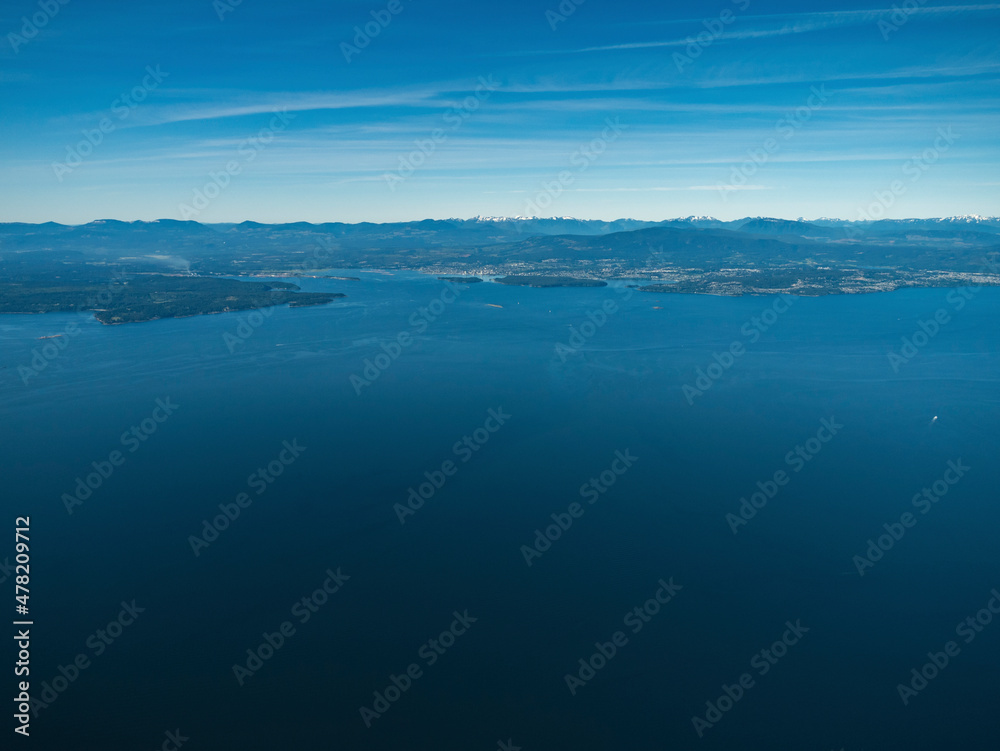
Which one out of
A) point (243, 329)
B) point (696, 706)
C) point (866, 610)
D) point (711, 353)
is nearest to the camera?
point (696, 706)

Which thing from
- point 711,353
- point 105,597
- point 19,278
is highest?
point 19,278

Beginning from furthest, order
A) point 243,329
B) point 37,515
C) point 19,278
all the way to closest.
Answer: point 19,278 → point 243,329 → point 37,515

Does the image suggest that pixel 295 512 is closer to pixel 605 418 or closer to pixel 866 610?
pixel 605 418

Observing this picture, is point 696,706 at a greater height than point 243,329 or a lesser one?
lesser

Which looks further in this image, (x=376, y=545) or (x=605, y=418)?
(x=605, y=418)

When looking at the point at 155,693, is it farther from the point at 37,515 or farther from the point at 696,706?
the point at 696,706

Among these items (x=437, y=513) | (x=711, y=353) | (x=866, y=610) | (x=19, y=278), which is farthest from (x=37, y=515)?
(x=19, y=278)
